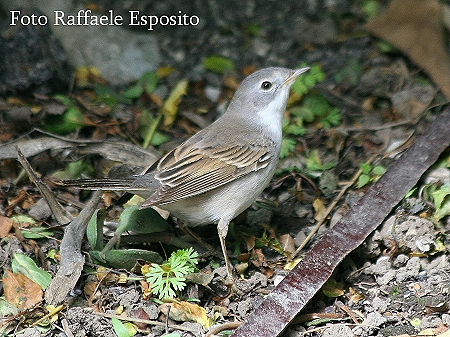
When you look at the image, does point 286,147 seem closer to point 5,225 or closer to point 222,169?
point 222,169

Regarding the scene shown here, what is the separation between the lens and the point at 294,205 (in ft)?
20.5

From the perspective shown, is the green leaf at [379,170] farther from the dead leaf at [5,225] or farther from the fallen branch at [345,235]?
the dead leaf at [5,225]

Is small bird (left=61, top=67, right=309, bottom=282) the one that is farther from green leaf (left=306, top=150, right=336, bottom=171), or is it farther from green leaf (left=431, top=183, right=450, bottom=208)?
green leaf (left=431, top=183, right=450, bottom=208)

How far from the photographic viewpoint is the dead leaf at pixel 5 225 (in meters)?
5.55

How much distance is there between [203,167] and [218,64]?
A: 2983 millimetres

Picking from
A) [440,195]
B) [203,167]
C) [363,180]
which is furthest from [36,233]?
[440,195]

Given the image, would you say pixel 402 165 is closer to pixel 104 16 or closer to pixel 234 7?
pixel 234 7

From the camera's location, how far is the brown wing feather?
529cm

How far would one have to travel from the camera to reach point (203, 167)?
5.50 meters

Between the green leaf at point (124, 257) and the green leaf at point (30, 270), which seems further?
the green leaf at point (124, 257)

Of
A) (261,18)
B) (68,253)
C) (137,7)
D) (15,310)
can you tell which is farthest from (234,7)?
(15,310)

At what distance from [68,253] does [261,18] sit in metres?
4.66

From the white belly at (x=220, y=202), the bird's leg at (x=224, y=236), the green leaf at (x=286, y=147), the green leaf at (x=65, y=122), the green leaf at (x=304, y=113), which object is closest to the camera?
the bird's leg at (x=224, y=236)

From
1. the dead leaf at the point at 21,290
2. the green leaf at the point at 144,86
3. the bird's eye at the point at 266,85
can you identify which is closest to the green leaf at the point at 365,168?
the bird's eye at the point at 266,85
